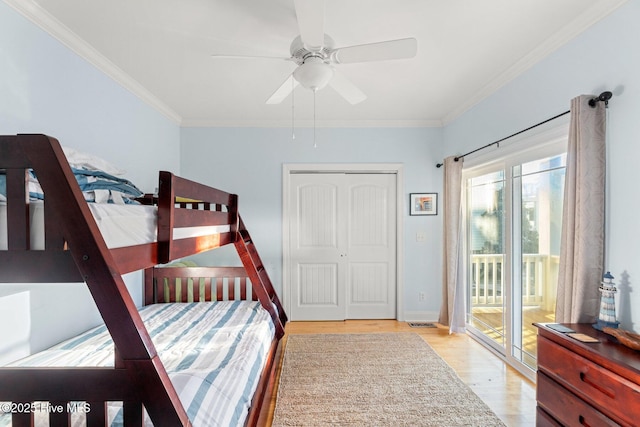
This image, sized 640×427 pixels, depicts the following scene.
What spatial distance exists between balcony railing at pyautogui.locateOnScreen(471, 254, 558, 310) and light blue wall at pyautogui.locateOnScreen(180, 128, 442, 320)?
1.93ft

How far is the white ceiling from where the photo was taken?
1686 mm

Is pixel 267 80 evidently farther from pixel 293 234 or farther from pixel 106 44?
pixel 293 234

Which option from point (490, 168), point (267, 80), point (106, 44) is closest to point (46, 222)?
point (106, 44)

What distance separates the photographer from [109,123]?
94.3 inches

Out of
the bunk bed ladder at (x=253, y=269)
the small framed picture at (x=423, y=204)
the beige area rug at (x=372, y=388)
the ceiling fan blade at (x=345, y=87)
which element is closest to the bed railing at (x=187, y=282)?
the bunk bed ladder at (x=253, y=269)

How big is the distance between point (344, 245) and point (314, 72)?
243cm

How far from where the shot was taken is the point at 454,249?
3275 mm

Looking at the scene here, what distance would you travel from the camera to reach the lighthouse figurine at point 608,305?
1.52m

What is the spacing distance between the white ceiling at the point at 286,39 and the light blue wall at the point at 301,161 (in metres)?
0.68

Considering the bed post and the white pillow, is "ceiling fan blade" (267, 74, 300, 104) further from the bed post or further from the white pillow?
the bed post

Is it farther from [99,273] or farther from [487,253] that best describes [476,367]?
[99,273]

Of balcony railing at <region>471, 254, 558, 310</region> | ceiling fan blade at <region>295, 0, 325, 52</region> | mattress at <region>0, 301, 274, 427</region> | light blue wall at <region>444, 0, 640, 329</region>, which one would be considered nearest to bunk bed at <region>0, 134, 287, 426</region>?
mattress at <region>0, 301, 274, 427</region>

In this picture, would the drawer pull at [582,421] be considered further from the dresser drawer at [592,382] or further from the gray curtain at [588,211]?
the gray curtain at [588,211]

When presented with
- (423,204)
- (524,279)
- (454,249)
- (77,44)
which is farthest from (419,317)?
(77,44)
